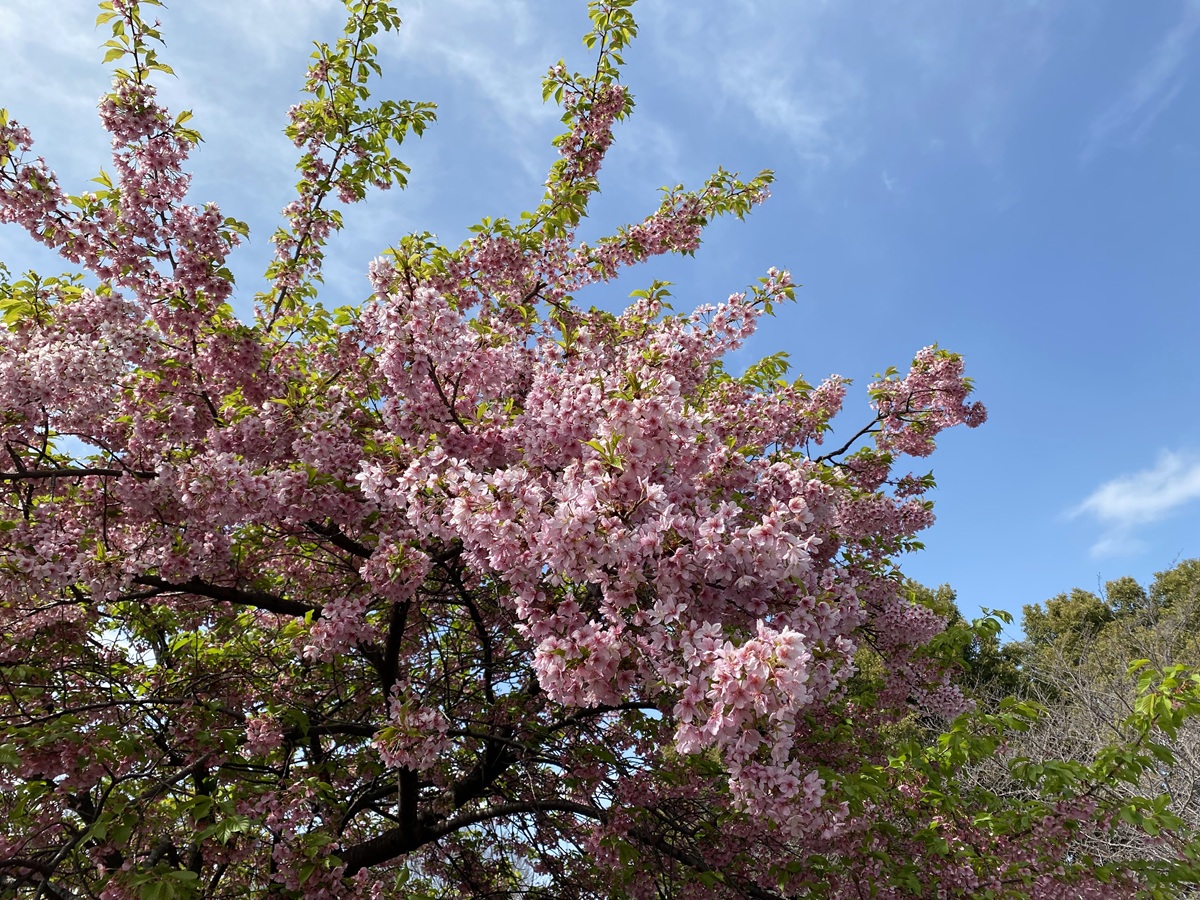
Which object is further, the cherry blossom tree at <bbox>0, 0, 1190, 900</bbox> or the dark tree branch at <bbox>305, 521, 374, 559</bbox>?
the dark tree branch at <bbox>305, 521, 374, 559</bbox>

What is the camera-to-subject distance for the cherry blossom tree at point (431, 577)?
3059 millimetres

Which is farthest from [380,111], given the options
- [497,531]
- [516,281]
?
[497,531]

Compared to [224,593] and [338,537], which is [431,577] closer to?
[338,537]

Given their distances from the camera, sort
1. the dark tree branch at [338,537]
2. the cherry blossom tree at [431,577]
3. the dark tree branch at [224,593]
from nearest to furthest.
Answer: the cherry blossom tree at [431,577] → the dark tree branch at [224,593] → the dark tree branch at [338,537]

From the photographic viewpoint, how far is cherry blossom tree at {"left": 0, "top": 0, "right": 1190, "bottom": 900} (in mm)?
3059

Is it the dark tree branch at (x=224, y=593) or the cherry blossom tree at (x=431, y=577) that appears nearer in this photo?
the cherry blossom tree at (x=431, y=577)

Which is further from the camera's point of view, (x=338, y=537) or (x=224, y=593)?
(x=224, y=593)

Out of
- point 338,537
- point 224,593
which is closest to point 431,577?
point 338,537

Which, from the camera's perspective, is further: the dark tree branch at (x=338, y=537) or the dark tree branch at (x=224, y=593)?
the dark tree branch at (x=338, y=537)

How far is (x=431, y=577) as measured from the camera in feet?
17.3

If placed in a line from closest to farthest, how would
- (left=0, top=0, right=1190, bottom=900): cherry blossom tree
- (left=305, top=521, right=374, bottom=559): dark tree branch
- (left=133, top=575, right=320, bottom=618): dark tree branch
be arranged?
1. (left=0, top=0, right=1190, bottom=900): cherry blossom tree
2. (left=133, top=575, right=320, bottom=618): dark tree branch
3. (left=305, top=521, right=374, bottom=559): dark tree branch

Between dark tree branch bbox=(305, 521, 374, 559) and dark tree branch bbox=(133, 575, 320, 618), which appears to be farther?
dark tree branch bbox=(305, 521, 374, 559)

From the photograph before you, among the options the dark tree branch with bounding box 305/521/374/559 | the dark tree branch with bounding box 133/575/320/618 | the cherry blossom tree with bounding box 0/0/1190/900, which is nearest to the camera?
the cherry blossom tree with bounding box 0/0/1190/900

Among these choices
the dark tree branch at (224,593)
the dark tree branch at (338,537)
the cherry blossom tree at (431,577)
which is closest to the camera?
the cherry blossom tree at (431,577)
